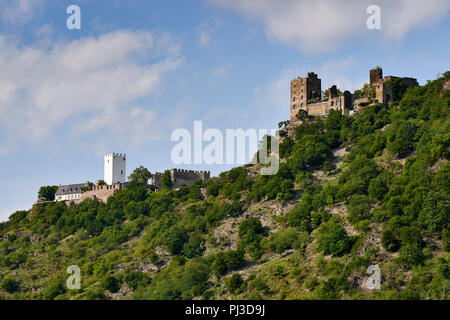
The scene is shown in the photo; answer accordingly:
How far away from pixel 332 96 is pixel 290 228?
1020 inches

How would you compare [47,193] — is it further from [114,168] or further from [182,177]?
[182,177]

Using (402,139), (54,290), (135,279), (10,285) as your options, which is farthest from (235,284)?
(10,285)

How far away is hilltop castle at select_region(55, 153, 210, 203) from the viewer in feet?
348

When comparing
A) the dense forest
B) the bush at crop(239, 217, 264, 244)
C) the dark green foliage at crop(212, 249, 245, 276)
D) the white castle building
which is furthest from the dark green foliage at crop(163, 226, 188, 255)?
the white castle building

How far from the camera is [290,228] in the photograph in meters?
76.5

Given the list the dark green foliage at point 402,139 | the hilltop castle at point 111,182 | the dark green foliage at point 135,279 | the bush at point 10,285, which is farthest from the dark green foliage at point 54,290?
the dark green foliage at point 402,139

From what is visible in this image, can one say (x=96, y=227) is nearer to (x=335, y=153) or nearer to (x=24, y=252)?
(x=24, y=252)

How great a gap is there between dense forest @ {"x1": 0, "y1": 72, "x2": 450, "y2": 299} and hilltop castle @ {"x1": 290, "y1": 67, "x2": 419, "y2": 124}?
1.92 m

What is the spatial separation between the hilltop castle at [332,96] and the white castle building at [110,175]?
27110 millimetres

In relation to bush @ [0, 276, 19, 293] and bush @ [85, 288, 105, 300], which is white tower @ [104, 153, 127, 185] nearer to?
bush @ [0, 276, 19, 293]

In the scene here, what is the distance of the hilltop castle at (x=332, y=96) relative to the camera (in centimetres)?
9331

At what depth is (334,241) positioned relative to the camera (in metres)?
69.4

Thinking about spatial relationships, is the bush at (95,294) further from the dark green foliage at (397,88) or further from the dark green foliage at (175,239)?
the dark green foliage at (397,88)
